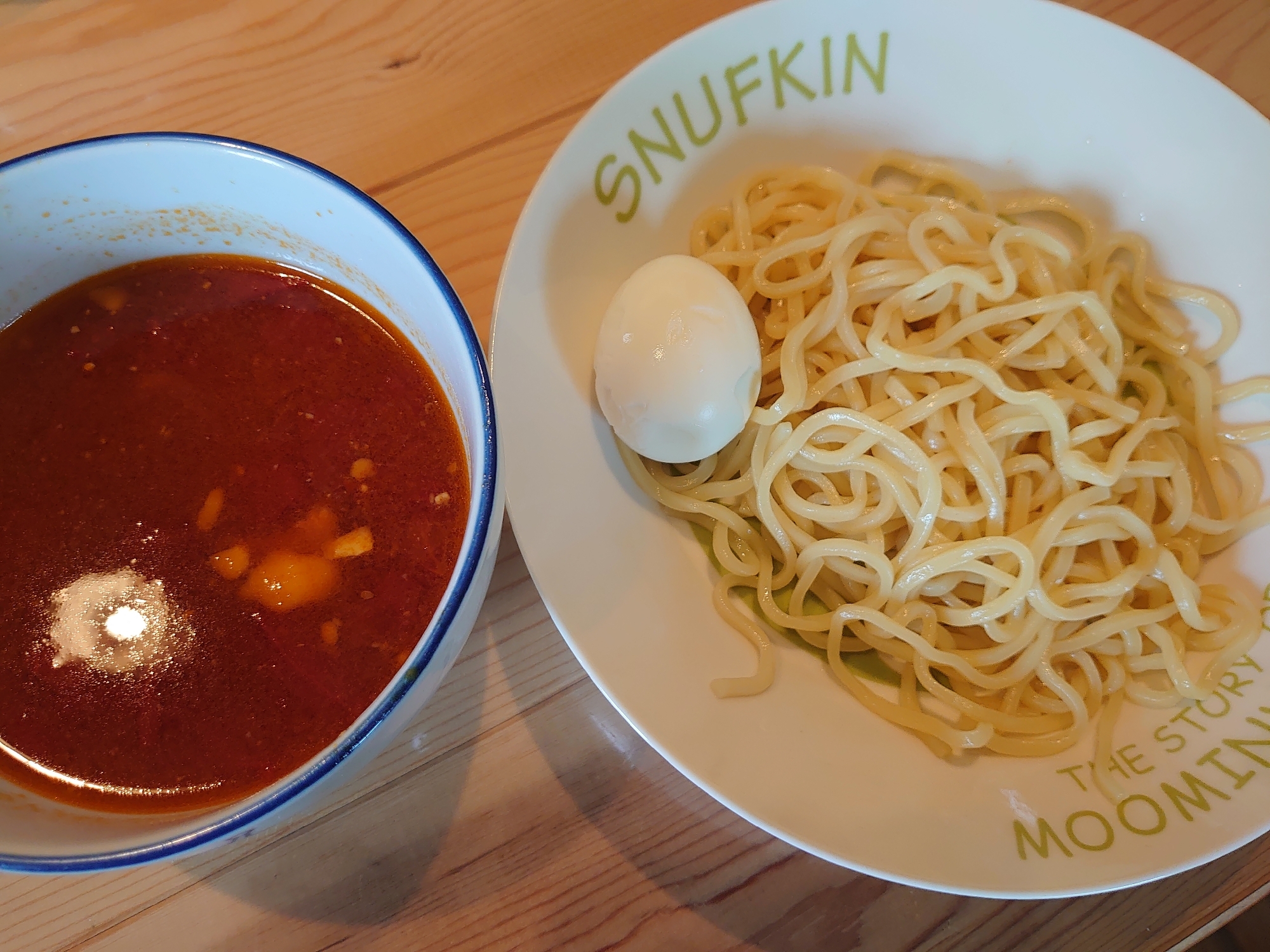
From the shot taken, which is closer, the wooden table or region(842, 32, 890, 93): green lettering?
the wooden table

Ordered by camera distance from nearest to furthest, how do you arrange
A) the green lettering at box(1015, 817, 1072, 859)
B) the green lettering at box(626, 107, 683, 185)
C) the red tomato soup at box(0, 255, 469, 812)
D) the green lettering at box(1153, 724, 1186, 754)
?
the red tomato soup at box(0, 255, 469, 812), the green lettering at box(1015, 817, 1072, 859), the green lettering at box(1153, 724, 1186, 754), the green lettering at box(626, 107, 683, 185)

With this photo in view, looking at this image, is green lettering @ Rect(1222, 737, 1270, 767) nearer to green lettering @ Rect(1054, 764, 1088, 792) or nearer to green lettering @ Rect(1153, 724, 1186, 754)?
green lettering @ Rect(1153, 724, 1186, 754)

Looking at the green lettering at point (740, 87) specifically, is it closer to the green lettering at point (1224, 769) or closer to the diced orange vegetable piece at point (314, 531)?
the diced orange vegetable piece at point (314, 531)

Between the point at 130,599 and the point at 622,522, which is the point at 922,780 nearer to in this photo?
the point at 622,522

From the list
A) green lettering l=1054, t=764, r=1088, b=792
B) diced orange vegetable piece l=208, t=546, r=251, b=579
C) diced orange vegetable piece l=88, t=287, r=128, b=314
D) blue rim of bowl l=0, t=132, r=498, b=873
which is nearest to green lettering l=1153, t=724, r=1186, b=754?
green lettering l=1054, t=764, r=1088, b=792

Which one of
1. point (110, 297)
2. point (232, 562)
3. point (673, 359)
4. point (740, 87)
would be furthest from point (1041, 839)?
point (110, 297)

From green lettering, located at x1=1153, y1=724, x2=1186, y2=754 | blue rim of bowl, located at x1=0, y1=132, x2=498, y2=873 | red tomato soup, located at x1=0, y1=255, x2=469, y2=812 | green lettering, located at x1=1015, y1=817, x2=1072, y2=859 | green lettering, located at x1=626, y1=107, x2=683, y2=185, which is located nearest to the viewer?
blue rim of bowl, located at x1=0, y1=132, x2=498, y2=873

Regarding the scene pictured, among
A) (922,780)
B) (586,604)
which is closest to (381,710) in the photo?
(586,604)
